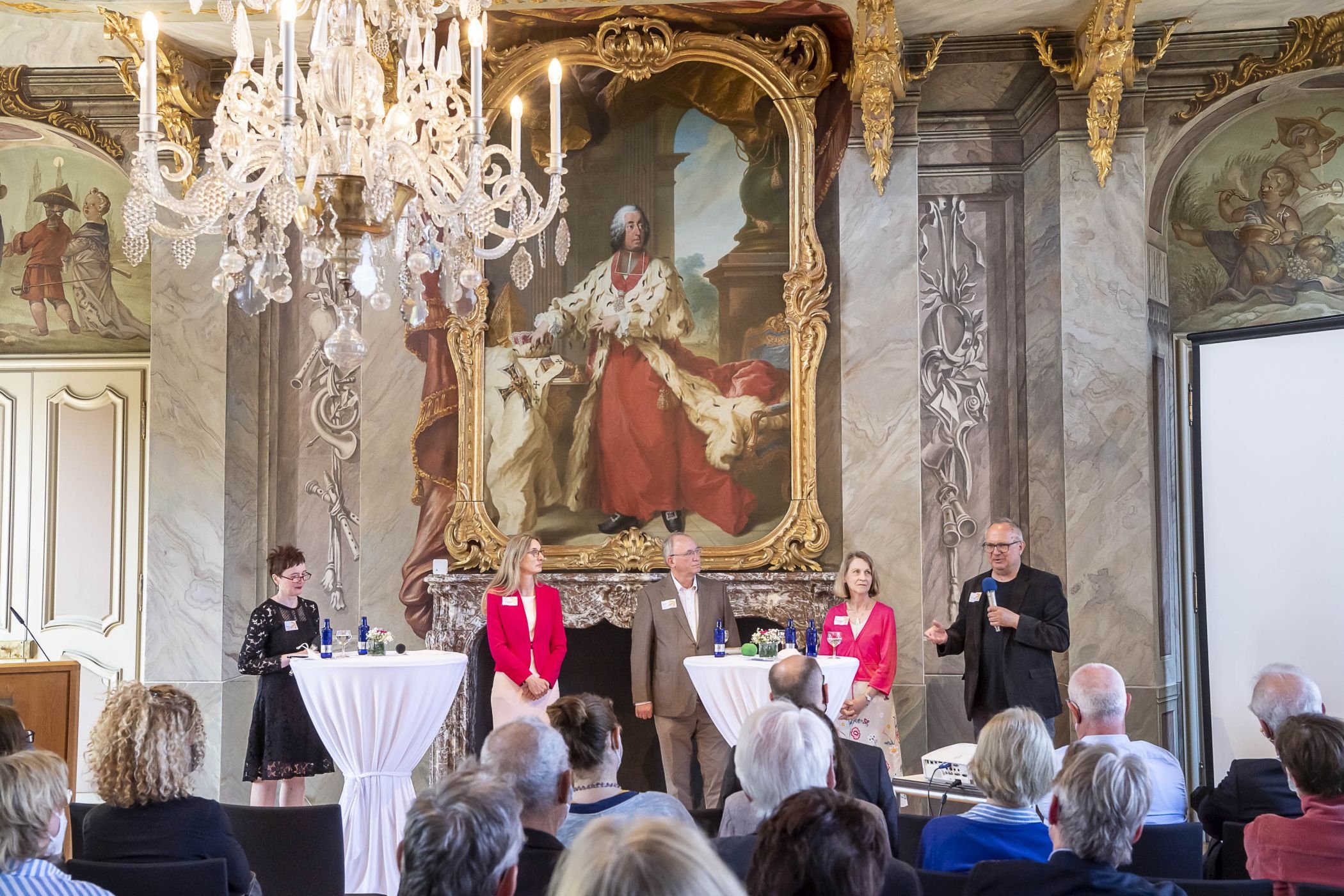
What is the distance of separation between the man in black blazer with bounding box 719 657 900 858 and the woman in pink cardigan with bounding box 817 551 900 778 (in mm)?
2133

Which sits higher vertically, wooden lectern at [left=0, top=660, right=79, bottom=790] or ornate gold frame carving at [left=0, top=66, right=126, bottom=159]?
ornate gold frame carving at [left=0, top=66, right=126, bottom=159]

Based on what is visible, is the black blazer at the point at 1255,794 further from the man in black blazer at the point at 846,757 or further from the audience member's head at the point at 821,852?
the audience member's head at the point at 821,852

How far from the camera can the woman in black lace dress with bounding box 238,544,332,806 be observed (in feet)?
20.7

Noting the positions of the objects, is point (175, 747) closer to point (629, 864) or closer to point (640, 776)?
point (629, 864)

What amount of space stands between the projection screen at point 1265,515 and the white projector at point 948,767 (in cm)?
266

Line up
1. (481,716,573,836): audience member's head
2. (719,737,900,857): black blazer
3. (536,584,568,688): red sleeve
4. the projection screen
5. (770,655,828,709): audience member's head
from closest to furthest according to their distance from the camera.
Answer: (481,716,573,836): audience member's head
(719,737,900,857): black blazer
(770,655,828,709): audience member's head
(536,584,568,688): red sleeve
the projection screen

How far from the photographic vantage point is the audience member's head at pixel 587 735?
3.46 metres

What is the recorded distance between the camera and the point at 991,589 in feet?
20.0

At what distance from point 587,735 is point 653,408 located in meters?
4.75

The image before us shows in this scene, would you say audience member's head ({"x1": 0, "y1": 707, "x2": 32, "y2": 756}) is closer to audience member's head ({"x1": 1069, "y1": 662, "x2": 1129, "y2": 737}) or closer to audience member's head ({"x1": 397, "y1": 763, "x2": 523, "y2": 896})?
audience member's head ({"x1": 397, "y1": 763, "x2": 523, "y2": 896})

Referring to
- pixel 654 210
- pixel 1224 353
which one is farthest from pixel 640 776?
pixel 1224 353

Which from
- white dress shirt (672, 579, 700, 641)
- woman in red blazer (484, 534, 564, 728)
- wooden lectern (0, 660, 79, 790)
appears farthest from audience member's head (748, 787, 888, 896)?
wooden lectern (0, 660, 79, 790)

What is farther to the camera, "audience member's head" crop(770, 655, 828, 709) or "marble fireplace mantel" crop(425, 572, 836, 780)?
"marble fireplace mantel" crop(425, 572, 836, 780)

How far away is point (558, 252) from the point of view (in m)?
5.42
